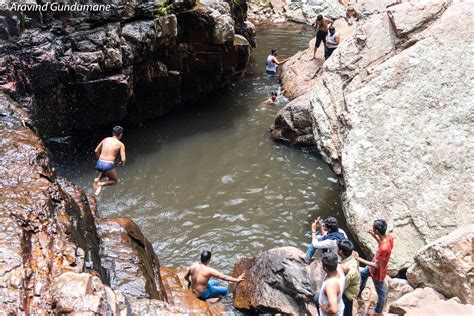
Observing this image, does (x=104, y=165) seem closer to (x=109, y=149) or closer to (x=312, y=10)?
(x=109, y=149)

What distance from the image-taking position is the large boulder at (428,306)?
19.1ft

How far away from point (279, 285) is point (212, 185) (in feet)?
16.7

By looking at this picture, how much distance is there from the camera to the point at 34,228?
598cm

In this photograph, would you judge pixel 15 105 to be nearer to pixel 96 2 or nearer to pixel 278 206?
pixel 96 2

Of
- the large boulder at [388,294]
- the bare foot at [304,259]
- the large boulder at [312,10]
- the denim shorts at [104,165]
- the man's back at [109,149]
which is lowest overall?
the large boulder at [388,294]

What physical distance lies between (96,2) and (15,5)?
209 centimetres

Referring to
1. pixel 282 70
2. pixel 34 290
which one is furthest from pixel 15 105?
pixel 282 70

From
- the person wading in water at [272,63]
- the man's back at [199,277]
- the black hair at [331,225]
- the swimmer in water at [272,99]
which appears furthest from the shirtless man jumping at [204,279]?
the person wading in water at [272,63]

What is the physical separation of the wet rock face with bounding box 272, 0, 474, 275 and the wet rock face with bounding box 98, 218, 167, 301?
4.06m

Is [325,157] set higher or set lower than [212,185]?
higher

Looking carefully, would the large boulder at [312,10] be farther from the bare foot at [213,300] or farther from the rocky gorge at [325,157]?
the bare foot at [213,300]

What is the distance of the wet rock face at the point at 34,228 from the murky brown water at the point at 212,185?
2.87 metres

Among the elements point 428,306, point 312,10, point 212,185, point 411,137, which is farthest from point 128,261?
point 312,10

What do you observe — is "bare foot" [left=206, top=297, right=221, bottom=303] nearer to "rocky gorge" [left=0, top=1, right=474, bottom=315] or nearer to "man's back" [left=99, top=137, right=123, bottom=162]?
"rocky gorge" [left=0, top=1, right=474, bottom=315]
